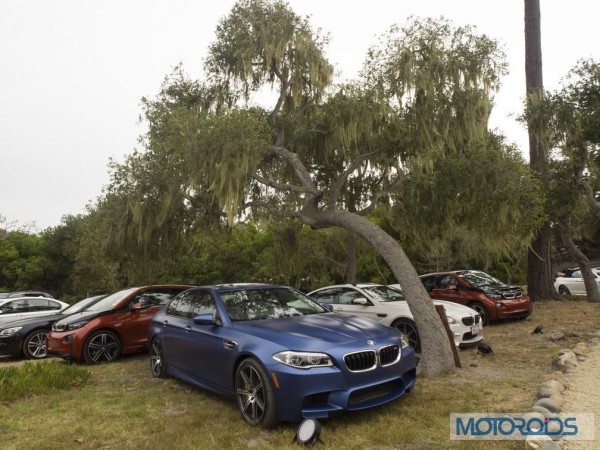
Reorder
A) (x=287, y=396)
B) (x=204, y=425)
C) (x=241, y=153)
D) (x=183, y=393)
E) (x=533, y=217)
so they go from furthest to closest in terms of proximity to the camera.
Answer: (x=533, y=217)
(x=241, y=153)
(x=183, y=393)
(x=204, y=425)
(x=287, y=396)

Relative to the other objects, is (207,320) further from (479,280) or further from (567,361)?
(479,280)

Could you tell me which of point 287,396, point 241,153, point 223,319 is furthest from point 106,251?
point 287,396

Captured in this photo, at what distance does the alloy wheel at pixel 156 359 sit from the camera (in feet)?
24.3

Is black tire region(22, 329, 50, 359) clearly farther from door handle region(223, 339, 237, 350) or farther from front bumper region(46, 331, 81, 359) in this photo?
door handle region(223, 339, 237, 350)

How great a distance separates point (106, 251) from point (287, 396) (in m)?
8.33

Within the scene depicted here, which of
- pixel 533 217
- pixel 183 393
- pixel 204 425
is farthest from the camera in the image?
pixel 533 217

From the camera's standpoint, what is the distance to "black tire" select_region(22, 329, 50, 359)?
10.5 metres

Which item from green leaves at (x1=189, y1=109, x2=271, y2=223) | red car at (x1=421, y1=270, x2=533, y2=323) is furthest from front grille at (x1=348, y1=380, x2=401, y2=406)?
red car at (x1=421, y1=270, x2=533, y2=323)

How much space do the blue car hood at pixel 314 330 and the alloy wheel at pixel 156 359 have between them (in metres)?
2.43

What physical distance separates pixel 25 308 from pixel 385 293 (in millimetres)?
10055

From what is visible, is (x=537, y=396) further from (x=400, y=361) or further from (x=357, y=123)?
(x=357, y=123)

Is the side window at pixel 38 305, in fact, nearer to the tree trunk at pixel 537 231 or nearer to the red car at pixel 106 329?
the red car at pixel 106 329

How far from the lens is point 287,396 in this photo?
462cm

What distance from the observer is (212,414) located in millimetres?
5480
